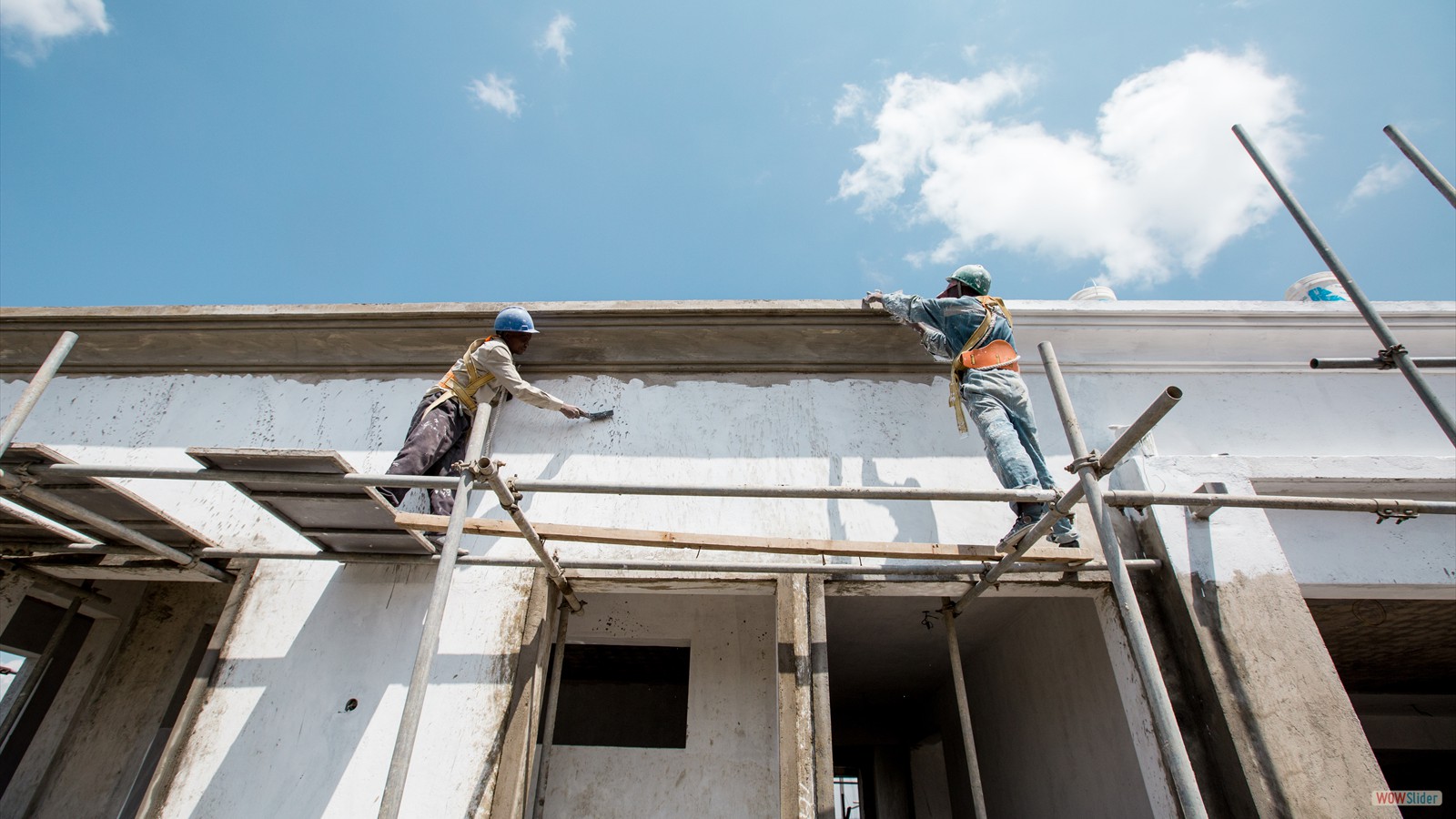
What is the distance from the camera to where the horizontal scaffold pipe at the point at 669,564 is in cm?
371

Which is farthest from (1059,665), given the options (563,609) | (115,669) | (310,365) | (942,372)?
(115,669)

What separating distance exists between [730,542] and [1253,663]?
258 cm

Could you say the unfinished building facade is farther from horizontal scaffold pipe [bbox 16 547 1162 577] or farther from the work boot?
the work boot

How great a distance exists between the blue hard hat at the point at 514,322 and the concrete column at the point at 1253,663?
3.78 metres

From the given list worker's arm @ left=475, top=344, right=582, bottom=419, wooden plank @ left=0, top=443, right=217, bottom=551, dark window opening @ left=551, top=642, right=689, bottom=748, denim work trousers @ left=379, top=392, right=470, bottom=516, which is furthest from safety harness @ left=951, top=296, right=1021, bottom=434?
wooden plank @ left=0, top=443, right=217, bottom=551

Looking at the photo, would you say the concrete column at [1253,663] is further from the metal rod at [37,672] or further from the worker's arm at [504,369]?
the metal rod at [37,672]

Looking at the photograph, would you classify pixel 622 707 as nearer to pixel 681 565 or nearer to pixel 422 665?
pixel 681 565

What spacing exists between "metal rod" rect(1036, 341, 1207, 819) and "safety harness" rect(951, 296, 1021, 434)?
3.07ft

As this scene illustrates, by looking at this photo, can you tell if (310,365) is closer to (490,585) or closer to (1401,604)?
(490,585)

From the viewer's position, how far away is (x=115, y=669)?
18.1 ft

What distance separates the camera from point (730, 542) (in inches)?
137

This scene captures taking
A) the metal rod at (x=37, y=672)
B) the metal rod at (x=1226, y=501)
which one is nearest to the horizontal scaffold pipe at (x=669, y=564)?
the metal rod at (x=1226, y=501)

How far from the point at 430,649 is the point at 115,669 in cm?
490

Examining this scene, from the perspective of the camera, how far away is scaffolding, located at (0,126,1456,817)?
106 inches
